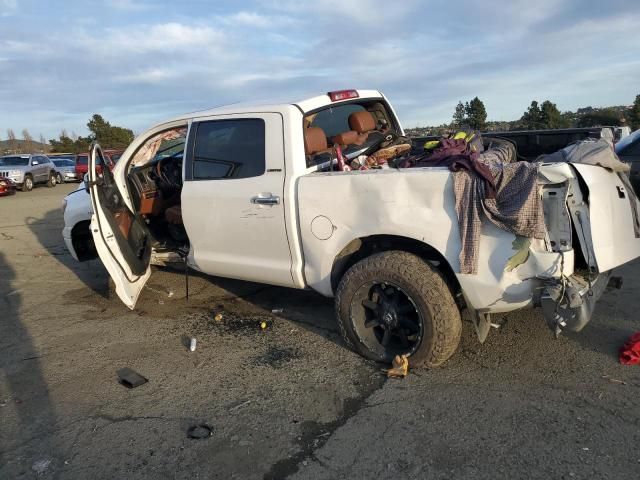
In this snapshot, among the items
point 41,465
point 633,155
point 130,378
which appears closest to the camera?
point 41,465

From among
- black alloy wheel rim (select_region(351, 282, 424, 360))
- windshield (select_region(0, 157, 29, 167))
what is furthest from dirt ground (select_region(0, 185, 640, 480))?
windshield (select_region(0, 157, 29, 167))

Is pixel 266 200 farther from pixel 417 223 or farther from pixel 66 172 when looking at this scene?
pixel 66 172

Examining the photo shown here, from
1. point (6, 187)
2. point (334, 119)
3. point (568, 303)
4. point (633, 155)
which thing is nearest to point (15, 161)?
point (6, 187)

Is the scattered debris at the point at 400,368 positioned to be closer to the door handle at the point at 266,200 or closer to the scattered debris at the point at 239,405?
the scattered debris at the point at 239,405

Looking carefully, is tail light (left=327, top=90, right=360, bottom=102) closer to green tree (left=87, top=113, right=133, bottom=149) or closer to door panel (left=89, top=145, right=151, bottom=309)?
door panel (left=89, top=145, right=151, bottom=309)

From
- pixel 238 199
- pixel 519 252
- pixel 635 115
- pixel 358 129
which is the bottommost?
pixel 519 252

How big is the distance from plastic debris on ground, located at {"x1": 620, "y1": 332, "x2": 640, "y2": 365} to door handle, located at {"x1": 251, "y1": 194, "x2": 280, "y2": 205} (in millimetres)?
2747

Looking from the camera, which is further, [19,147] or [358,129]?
[19,147]

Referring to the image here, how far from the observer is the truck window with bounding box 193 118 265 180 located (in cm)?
432

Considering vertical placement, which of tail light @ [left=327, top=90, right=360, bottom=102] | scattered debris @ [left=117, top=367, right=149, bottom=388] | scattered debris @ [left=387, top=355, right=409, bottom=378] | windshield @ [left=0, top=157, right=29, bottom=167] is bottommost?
scattered debris @ [left=117, top=367, right=149, bottom=388]

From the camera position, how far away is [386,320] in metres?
3.80

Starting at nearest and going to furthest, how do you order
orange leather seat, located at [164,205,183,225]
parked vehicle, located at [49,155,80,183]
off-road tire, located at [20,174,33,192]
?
orange leather seat, located at [164,205,183,225] → off-road tire, located at [20,174,33,192] → parked vehicle, located at [49,155,80,183]

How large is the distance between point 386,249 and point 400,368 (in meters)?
0.88

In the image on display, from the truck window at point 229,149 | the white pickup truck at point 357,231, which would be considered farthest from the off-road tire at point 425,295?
the truck window at point 229,149
